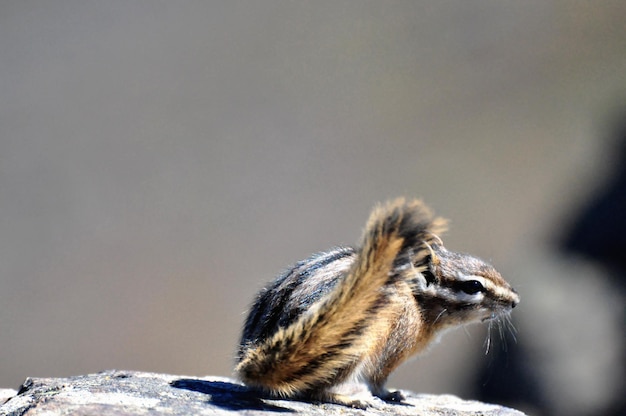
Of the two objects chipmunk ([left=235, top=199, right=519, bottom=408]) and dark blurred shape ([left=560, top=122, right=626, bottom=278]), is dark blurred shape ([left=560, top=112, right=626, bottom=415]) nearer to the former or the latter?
dark blurred shape ([left=560, top=122, right=626, bottom=278])

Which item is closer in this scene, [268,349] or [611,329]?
[268,349]

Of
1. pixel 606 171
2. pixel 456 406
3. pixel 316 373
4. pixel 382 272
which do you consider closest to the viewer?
pixel 382 272

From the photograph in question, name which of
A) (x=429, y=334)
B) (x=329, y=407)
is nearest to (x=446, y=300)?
(x=429, y=334)

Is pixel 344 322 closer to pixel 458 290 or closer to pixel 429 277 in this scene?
pixel 429 277

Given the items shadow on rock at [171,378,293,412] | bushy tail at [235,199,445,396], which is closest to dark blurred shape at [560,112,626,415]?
shadow on rock at [171,378,293,412]

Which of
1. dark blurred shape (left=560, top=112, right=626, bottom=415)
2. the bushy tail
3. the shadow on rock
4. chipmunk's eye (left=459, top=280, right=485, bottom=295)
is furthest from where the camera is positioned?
dark blurred shape (left=560, top=112, right=626, bottom=415)

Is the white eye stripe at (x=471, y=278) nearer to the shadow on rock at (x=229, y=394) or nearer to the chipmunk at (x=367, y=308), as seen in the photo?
the chipmunk at (x=367, y=308)

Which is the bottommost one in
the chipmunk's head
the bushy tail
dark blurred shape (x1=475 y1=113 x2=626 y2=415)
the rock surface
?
the rock surface

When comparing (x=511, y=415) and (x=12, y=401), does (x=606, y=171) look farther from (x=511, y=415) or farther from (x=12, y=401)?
(x=12, y=401)
